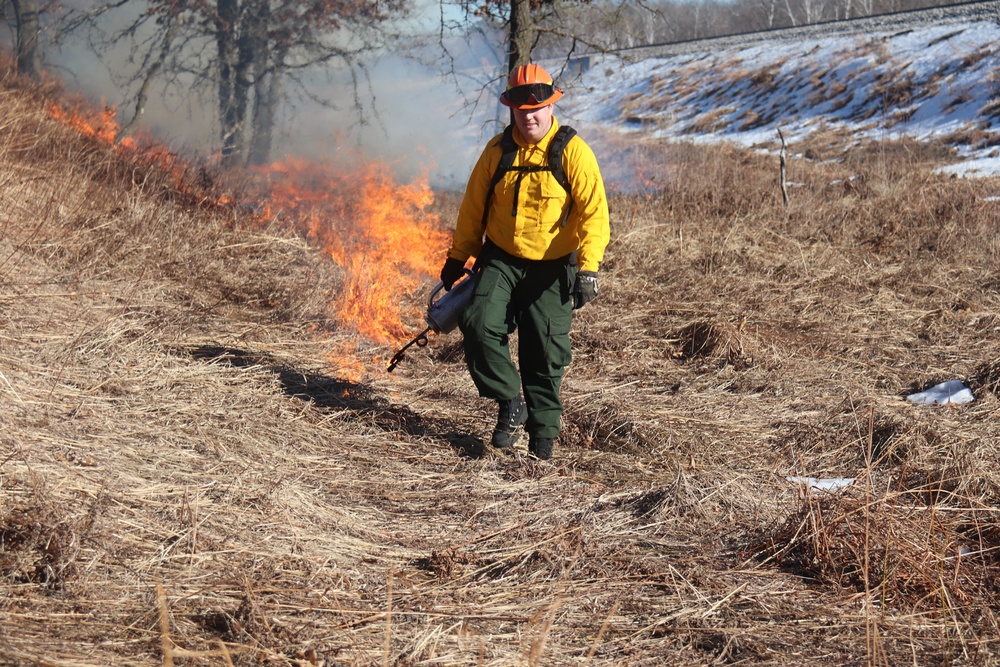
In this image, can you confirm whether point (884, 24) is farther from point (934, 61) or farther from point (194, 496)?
point (194, 496)

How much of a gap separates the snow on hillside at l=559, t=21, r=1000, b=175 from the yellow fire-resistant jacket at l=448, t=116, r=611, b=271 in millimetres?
12210

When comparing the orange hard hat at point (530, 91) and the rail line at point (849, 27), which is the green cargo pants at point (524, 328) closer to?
the orange hard hat at point (530, 91)

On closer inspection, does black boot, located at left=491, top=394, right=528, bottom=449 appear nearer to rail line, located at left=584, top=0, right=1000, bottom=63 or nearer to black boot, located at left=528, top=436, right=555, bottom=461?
black boot, located at left=528, top=436, right=555, bottom=461

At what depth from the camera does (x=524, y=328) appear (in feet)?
14.8

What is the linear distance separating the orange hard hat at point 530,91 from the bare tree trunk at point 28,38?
933 centimetres

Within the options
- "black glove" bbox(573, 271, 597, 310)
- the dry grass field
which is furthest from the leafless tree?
"black glove" bbox(573, 271, 597, 310)

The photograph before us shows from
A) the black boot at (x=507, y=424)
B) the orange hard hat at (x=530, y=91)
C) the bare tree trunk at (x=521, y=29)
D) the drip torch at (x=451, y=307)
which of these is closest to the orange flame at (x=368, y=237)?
the bare tree trunk at (x=521, y=29)

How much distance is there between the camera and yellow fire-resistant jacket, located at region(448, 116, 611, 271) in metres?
4.17

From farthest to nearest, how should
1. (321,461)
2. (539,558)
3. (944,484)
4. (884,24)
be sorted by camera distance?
(884,24), (321,461), (944,484), (539,558)

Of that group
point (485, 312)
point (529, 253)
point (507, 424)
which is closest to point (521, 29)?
point (529, 253)

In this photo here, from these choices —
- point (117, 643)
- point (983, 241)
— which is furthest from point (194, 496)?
point (983, 241)

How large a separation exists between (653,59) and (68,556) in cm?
3484

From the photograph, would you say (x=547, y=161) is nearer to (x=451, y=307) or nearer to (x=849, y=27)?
(x=451, y=307)

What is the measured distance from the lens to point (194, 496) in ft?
11.4
